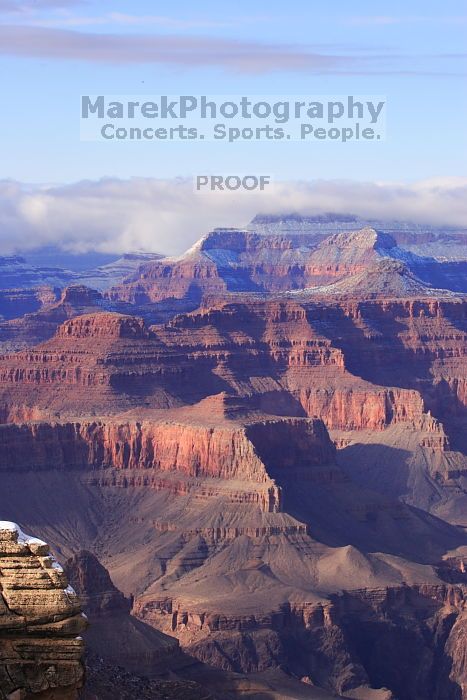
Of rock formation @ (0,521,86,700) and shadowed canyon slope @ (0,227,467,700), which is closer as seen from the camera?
rock formation @ (0,521,86,700)

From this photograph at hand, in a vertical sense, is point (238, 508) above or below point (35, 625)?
below

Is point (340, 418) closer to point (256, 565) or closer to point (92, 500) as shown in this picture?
point (92, 500)

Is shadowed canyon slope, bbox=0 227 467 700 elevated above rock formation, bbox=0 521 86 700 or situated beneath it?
situated beneath

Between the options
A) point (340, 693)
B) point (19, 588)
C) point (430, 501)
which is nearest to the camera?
point (19, 588)

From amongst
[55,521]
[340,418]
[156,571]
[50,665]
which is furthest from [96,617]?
[340,418]
